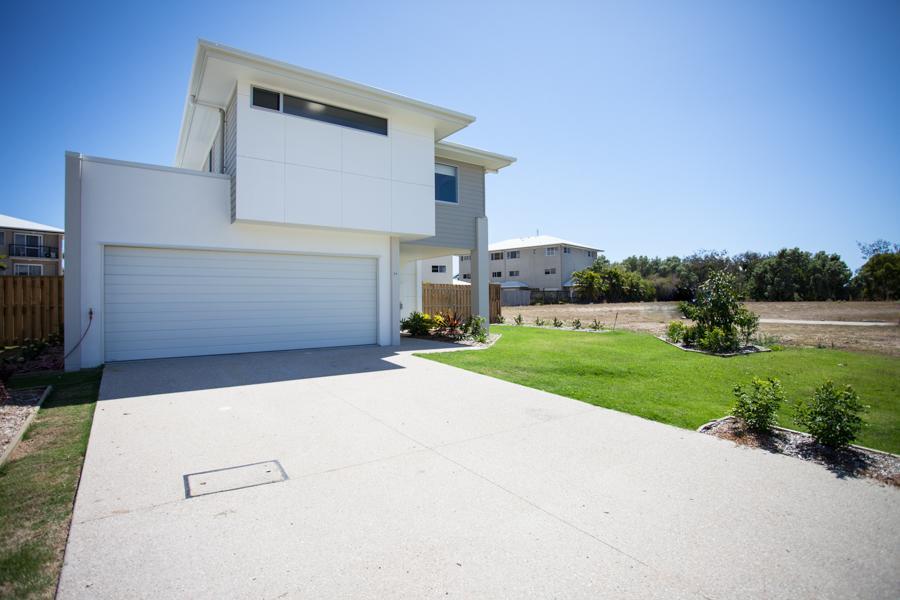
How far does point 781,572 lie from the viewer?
2502mm

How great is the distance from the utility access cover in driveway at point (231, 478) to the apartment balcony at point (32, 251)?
1803 inches

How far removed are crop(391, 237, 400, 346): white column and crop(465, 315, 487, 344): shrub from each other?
2453 mm

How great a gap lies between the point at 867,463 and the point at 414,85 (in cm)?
1313

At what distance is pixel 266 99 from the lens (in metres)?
9.94

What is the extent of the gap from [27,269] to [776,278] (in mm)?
70929

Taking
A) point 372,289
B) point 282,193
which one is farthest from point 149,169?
point 372,289

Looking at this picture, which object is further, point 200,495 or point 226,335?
point 226,335

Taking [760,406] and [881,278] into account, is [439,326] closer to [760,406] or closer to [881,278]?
[760,406]

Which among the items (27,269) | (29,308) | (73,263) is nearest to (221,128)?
(73,263)

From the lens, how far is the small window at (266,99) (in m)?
9.80

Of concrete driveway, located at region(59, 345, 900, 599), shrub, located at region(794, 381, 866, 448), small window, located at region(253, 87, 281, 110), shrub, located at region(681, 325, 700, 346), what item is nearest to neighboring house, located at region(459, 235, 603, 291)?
shrub, located at region(681, 325, 700, 346)

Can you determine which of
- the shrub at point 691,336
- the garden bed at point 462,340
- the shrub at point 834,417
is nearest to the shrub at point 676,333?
the shrub at point 691,336

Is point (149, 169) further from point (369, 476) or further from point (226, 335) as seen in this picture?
point (369, 476)

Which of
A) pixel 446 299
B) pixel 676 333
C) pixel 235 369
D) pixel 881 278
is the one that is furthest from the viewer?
pixel 881 278
